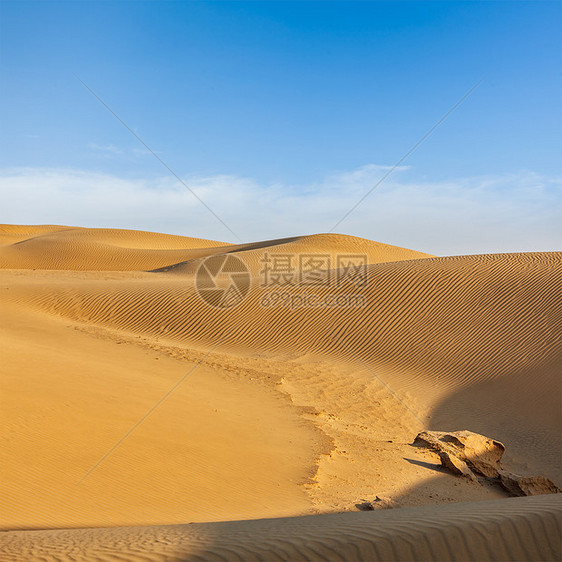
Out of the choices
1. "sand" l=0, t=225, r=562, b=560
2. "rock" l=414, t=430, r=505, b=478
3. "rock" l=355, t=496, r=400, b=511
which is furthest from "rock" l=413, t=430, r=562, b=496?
"rock" l=355, t=496, r=400, b=511

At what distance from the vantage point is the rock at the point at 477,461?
22.1ft

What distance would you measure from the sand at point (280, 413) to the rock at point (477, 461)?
23 centimetres

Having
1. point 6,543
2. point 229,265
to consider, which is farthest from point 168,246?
point 6,543

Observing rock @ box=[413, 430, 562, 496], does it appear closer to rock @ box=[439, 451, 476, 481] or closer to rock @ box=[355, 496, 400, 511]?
rock @ box=[439, 451, 476, 481]

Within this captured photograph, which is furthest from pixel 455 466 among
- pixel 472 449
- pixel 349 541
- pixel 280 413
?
pixel 349 541

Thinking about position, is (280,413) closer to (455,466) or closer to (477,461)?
(455,466)

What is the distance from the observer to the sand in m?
3.20

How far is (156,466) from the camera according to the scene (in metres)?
5.79

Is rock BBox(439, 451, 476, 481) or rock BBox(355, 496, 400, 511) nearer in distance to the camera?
rock BBox(355, 496, 400, 511)

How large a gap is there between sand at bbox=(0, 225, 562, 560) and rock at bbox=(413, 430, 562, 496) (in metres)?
0.23

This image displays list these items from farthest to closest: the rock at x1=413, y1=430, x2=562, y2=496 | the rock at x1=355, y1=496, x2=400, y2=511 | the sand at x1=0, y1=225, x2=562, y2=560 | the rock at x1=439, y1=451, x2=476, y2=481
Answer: the rock at x1=439, y1=451, x2=476, y2=481
the rock at x1=413, y1=430, x2=562, y2=496
the rock at x1=355, y1=496, x2=400, y2=511
the sand at x1=0, y1=225, x2=562, y2=560

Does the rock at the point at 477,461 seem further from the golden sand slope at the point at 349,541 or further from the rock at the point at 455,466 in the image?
the golden sand slope at the point at 349,541

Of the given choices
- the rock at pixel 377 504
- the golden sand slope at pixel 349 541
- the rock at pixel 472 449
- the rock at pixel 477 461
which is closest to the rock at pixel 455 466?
the rock at pixel 477 461

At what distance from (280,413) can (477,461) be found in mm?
3216
